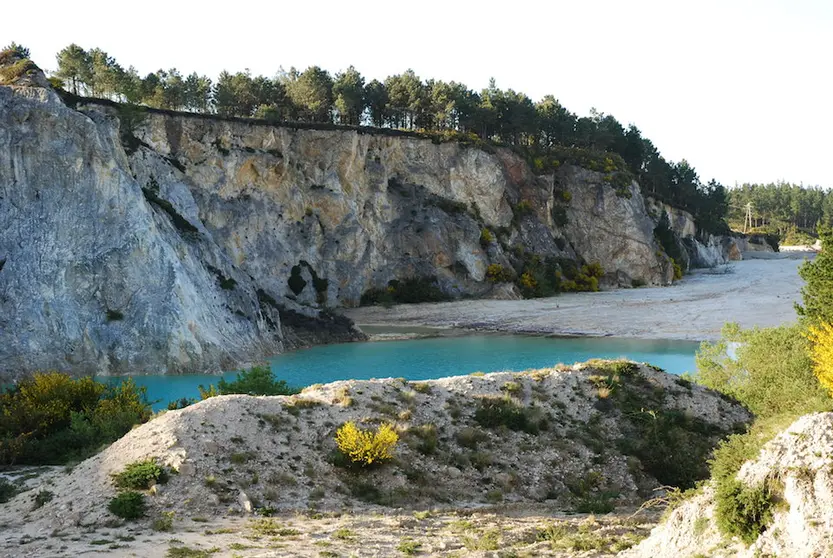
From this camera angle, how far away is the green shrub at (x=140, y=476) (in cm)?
1345

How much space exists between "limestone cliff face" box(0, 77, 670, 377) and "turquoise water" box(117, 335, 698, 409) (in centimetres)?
241

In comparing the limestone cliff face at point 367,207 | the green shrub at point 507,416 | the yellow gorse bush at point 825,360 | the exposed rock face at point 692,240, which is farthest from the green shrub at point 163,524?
the exposed rock face at point 692,240

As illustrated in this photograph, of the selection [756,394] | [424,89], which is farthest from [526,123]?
[756,394]

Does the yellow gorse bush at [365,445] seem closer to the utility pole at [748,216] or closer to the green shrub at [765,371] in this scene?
the green shrub at [765,371]

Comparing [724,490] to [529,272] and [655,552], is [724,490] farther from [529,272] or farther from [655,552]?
[529,272]

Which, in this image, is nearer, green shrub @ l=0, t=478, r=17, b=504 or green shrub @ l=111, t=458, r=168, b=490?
green shrub @ l=111, t=458, r=168, b=490

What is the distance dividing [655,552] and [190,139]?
2078 inches

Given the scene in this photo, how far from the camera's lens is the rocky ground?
37.4 ft

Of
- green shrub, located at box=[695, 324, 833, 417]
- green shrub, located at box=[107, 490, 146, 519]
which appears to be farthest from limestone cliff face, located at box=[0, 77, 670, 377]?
green shrub, located at box=[695, 324, 833, 417]

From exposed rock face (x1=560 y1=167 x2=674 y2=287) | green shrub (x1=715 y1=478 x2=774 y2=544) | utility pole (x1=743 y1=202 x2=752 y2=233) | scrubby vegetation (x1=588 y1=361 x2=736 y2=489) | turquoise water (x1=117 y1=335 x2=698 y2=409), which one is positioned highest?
utility pole (x1=743 y1=202 x2=752 y2=233)

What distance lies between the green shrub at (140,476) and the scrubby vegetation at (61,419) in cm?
431

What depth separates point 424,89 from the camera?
81.2m

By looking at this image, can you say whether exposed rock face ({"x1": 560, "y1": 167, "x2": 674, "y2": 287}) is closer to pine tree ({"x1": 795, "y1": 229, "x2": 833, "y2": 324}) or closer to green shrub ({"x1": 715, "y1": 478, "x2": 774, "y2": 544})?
pine tree ({"x1": 795, "y1": 229, "x2": 833, "y2": 324})

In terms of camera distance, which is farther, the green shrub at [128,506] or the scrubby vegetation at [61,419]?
the scrubby vegetation at [61,419]
